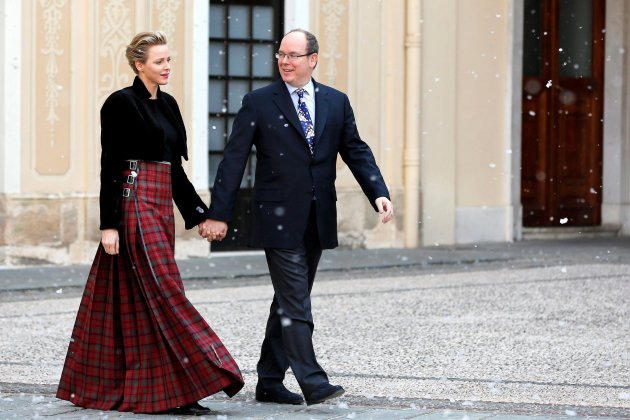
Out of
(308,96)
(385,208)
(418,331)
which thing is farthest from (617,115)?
(385,208)

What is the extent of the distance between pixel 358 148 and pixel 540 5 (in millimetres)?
13539

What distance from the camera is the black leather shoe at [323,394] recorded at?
6730 millimetres

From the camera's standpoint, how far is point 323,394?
6.73 meters

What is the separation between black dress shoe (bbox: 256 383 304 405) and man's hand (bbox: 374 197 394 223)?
851 millimetres

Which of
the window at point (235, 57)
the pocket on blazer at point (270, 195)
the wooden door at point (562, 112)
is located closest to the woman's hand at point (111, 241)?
the pocket on blazer at point (270, 195)

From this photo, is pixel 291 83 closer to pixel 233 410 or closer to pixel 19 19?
pixel 233 410

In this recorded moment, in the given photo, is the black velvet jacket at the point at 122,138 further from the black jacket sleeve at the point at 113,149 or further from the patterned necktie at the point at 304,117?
the patterned necktie at the point at 304,117

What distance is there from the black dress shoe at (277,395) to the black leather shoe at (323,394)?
0.78 feet

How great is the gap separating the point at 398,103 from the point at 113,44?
3.85 metres

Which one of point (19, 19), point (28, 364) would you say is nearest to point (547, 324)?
point (28, 364)

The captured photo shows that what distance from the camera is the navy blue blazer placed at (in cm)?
693

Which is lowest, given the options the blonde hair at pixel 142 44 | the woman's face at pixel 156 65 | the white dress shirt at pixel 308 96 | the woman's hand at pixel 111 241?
the woman's hand at pixel 111 241

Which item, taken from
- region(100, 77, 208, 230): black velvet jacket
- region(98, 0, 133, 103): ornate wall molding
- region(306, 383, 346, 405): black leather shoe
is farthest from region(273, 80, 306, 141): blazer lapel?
region(98, 0, 133, 103): ornate wall molding

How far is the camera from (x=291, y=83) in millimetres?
7023
